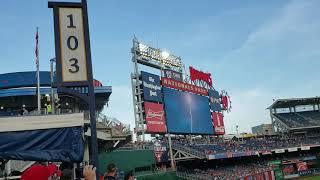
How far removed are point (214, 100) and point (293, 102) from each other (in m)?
26.5

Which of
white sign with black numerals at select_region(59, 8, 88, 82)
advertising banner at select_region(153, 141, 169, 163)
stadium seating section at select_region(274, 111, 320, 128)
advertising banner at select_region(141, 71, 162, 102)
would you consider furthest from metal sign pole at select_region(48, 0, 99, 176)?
stadium seating section at select_region(274, 111, 320, 128)

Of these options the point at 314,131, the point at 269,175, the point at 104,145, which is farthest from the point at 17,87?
the point at 314,131

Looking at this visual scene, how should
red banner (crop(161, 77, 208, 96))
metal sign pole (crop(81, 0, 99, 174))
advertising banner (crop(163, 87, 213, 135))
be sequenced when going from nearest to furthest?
metal sign pole (crop(81, 0, 99, 174)) < advertising banner (crop(163, 87, 213, 135)) < red banner (crop(161, 77, 208, 96))

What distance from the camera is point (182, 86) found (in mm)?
44094

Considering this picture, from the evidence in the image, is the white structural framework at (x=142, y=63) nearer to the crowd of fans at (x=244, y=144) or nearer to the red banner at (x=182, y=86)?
the red banner at (x=182, y=86)

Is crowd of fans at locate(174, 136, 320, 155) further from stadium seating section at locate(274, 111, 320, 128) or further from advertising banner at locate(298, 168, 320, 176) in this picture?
advertising banner at locate(298, 168, 320, 176)

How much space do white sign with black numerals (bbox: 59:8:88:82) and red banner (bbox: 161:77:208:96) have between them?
34757 mm

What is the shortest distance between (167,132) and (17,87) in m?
13.7

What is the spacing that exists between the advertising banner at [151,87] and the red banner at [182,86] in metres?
1.14

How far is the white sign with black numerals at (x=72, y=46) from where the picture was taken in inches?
247

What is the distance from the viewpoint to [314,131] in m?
69.5

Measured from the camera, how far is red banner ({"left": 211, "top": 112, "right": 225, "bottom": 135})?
161 ft

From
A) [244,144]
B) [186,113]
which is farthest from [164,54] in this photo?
[244,144]

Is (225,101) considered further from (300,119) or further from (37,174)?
(37,174)
